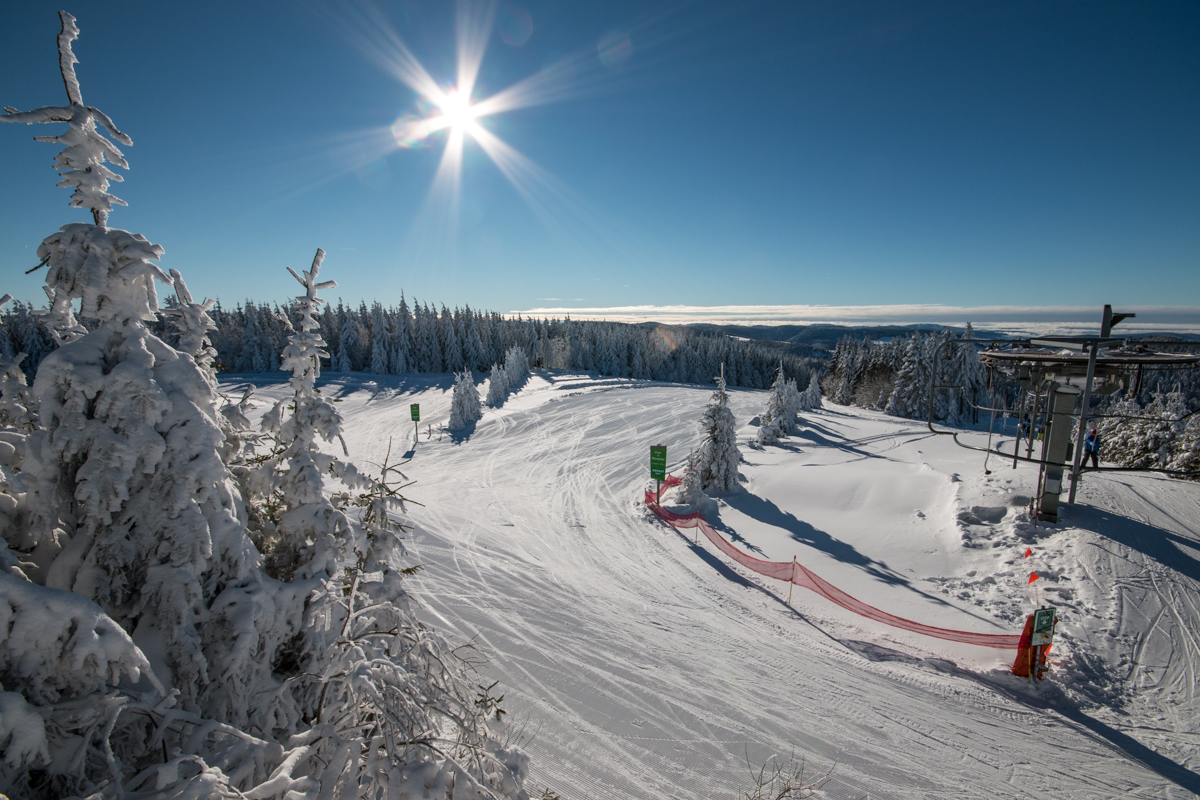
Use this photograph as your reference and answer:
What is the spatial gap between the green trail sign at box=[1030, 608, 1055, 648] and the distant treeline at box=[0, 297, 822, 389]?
48.0 metres

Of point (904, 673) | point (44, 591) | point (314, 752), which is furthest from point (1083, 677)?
point (44, 591)

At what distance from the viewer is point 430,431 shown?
3042 centimetres

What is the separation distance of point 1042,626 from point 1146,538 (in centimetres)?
567

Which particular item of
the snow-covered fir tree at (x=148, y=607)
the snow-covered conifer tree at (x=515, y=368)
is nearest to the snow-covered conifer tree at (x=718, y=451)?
the snow-covered fir tree at (x=148, y=607)

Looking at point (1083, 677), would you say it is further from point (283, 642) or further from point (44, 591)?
point (44, 591)

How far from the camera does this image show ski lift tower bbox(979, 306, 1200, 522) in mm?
5605

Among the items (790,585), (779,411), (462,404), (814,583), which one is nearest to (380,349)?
(462,404)

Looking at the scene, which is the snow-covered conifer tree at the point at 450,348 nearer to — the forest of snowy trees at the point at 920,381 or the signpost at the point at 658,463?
the signpost at the point at 658,463

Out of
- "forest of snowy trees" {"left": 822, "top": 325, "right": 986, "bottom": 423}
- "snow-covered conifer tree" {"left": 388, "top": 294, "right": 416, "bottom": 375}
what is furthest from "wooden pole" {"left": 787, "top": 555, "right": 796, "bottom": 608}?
"snow-covered conifer tree" {"left": 388, "top": 294, "right": 416, "bottom": 375}

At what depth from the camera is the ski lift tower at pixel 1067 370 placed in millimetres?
5605

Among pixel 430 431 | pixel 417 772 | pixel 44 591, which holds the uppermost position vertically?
pixel 44 591

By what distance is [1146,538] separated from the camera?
10.4m

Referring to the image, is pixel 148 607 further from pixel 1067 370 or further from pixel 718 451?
pixel 718 451

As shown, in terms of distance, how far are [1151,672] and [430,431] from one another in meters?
30.3
